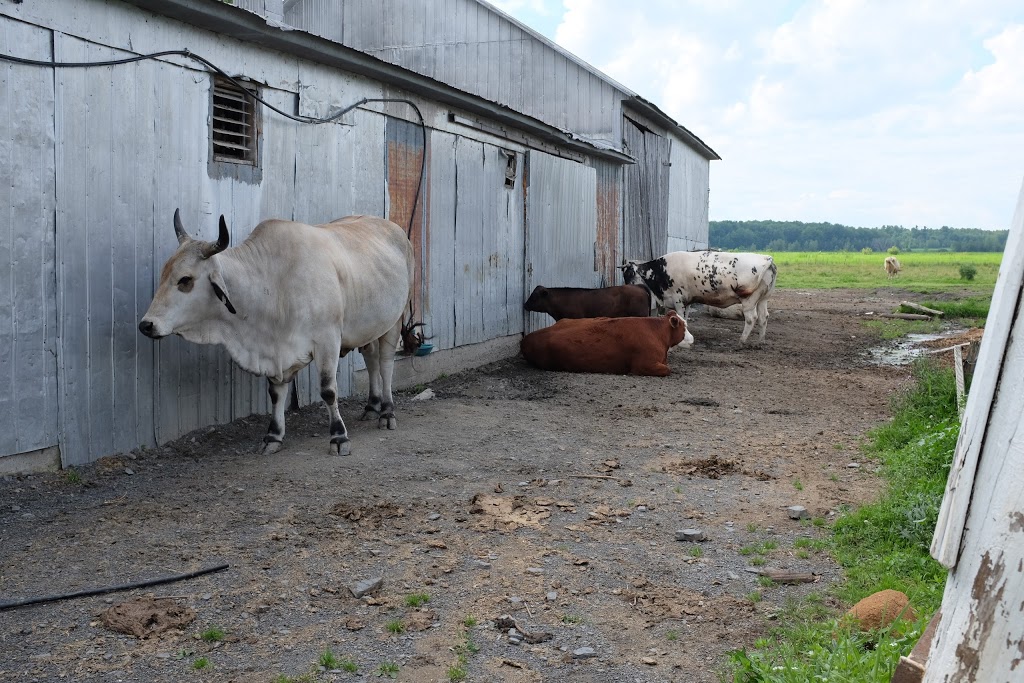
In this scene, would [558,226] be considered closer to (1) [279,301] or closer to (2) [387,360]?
(2) [387,360]

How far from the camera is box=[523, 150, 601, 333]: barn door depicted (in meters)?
A: 13.9

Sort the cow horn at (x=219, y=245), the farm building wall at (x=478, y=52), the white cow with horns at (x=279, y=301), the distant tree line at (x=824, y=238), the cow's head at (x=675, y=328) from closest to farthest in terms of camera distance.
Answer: the cow horn at (x=219, y=245) < the white cow with horns at (x=279, y=301) < the cow's head at (x=675, y=328) < the farm building wall at (x=478, y=52) < the distant tree line at (x=824, y=238)

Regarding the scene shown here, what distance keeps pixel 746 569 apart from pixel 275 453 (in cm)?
377

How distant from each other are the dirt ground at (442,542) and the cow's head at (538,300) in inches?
177

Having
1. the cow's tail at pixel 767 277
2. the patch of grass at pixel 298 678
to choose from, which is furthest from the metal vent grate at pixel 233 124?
the cow's tail at pixel 767 277

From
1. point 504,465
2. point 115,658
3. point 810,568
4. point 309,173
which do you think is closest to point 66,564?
point 115,658

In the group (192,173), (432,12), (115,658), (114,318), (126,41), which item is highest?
(432,12)

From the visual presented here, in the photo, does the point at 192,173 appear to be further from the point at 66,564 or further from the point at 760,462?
the point at 760,462

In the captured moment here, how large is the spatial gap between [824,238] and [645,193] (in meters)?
118

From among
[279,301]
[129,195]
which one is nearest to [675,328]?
[279,301]

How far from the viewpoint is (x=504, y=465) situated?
6984 mm

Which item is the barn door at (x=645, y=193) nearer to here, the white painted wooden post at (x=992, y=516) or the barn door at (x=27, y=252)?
the barn door at (x=27, y=252)

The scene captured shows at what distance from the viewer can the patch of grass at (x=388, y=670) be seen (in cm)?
352

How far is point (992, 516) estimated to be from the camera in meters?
1.07
